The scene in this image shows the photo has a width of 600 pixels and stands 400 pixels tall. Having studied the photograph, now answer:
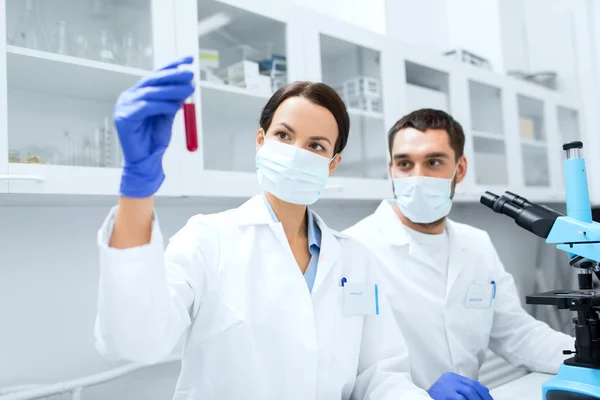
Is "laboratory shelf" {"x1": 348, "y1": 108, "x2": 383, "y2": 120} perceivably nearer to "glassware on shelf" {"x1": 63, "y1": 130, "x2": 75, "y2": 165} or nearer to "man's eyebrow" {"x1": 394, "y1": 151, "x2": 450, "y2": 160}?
"man's eyebrow" {"x1": 394, "y1": 151, "x2": 450, "y2": 160}

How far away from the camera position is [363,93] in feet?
6.88

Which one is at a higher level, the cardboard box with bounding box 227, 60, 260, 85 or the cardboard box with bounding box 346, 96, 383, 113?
the cardboard box with bounding box 227, 60, 260, 85

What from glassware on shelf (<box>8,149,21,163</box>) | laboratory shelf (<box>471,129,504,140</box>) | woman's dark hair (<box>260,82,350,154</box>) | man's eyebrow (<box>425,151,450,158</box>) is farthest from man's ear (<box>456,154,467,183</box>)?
glassware on shelf (<box>8,149,21,163</box>)

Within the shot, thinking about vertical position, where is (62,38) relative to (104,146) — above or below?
above

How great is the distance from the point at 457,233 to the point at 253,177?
76 cm

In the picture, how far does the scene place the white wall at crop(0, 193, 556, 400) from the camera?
4.87 ft

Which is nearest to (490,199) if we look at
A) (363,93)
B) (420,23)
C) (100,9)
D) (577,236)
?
(577,236)

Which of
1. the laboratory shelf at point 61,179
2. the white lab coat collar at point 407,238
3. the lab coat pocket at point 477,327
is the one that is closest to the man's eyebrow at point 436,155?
the white lab coat collar at point 407,238

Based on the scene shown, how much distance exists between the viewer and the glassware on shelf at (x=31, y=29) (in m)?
1.30

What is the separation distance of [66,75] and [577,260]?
142 centimetres

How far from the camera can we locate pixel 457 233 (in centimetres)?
178

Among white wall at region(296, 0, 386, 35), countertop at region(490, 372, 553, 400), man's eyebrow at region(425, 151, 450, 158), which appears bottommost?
countertop at region(490, 372, 553, 400)

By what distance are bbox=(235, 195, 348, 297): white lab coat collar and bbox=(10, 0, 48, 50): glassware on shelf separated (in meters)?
0.74

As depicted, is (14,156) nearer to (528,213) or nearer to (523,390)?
(528,213)
